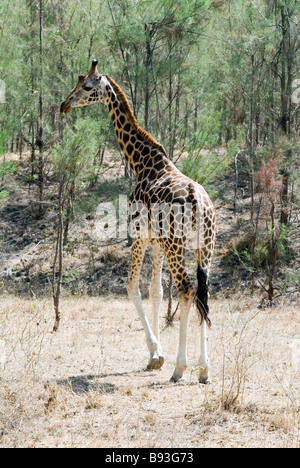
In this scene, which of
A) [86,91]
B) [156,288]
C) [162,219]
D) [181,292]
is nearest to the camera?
[181,292]

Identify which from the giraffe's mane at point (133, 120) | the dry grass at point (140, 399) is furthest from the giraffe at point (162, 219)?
the dry grass at point (140, 399)

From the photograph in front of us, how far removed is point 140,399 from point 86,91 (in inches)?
147

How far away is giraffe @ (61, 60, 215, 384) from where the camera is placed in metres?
5.42

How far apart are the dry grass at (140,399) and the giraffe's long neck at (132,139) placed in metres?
2.19

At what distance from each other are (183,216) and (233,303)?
17.5 ft

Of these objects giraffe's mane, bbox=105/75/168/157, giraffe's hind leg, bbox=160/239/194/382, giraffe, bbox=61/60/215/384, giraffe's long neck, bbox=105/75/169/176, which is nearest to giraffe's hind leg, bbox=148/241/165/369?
giraffe, bbox=61/60/215/384

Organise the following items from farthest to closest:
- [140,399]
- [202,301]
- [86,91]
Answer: [86,91] < [202,301] < [140,399]

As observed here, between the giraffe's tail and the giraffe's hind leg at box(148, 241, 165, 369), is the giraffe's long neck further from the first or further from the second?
the giraffe's tail

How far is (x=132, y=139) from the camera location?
6.70 metres

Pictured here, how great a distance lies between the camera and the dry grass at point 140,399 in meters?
3.90

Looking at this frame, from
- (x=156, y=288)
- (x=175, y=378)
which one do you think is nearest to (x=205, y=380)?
(x=175, y=378)

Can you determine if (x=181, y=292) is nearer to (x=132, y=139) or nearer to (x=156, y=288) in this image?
(x=156, y=288)

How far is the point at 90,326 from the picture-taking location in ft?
28.5

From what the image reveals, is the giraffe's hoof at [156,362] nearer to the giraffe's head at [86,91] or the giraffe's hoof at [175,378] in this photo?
the giraffe's hoof at [175,378]
